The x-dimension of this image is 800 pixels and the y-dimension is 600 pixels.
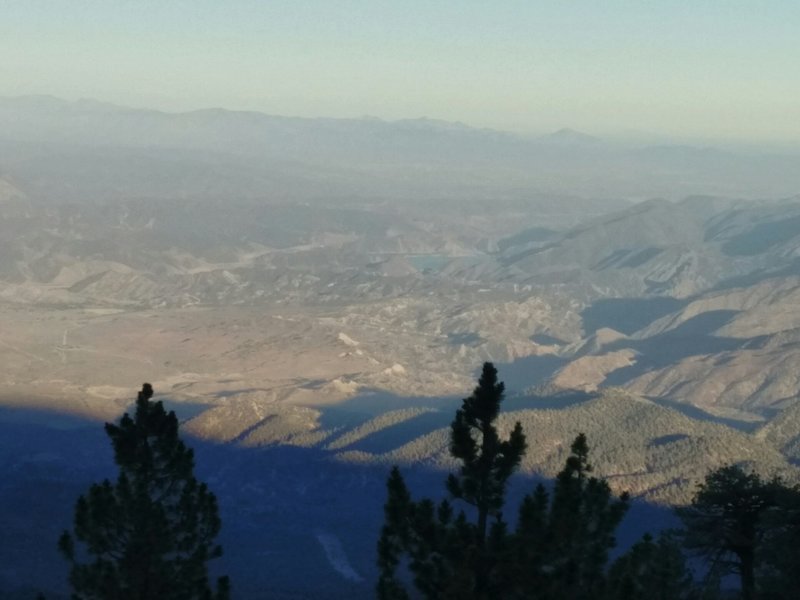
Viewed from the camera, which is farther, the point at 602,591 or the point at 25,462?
the point at 25,462

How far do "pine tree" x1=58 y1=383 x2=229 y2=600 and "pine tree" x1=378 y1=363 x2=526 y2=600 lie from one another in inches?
205

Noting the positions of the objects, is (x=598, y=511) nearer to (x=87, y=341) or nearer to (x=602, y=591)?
(x=602, y=591)

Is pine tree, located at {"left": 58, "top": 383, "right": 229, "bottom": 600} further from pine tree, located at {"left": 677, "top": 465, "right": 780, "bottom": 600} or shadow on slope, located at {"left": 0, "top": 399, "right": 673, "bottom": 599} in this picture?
shadow on slope, located at {"left": 0, "top": 399, "right": 673, "bottom": 599}

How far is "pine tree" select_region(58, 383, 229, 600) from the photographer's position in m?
23.7

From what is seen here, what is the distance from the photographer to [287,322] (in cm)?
18675

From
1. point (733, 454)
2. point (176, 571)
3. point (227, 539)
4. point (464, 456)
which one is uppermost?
point (464, 456)

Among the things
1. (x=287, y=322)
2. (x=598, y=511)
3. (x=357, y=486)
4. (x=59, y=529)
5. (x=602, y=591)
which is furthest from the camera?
(x=287, y=322)

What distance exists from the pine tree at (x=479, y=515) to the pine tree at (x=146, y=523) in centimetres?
520

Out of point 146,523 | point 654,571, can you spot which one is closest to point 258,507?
point 654,571

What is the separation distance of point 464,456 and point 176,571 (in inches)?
308

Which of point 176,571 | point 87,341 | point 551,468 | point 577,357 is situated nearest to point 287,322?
point 87,341

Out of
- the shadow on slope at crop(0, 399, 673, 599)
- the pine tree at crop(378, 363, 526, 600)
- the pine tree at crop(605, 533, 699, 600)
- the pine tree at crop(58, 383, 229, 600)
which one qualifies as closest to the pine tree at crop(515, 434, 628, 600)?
the pine tree at crop(378, 363, 526, 600)

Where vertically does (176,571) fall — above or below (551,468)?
above

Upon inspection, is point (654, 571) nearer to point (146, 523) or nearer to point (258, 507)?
point (146, 523)
